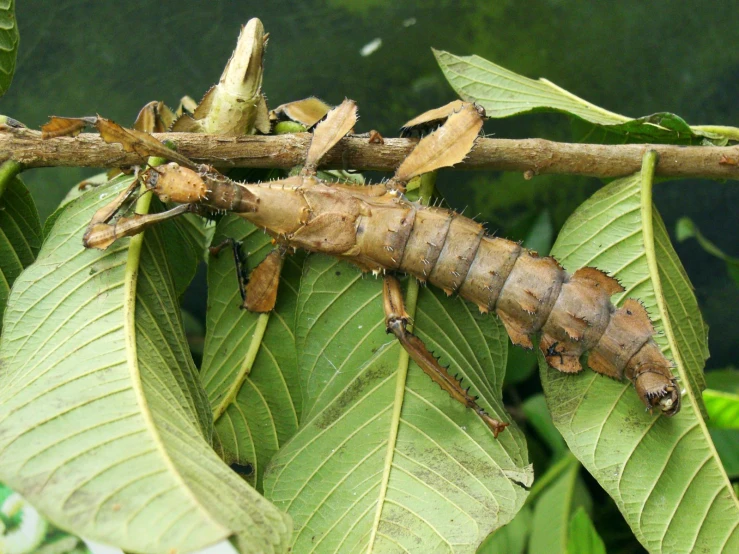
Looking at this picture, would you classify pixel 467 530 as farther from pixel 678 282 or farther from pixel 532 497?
pixel 532 497

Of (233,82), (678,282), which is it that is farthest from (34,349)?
(678,282)

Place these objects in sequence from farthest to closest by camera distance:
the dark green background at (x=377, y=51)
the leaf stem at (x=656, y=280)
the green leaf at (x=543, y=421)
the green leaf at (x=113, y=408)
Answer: the green leaf at (x=543, y=421) < the dark green background at (x=377, y=51) < the leaf stem at (x=656, y=280) < the green leaf at (x=113, y=408)

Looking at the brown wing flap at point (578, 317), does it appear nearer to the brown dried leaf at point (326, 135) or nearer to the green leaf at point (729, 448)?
the brown dried leaf at point (326, 135)

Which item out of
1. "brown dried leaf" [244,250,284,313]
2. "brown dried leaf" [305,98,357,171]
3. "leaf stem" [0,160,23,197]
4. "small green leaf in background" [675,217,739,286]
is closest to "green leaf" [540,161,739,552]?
"brown dried leaf" [305,98,357,171]

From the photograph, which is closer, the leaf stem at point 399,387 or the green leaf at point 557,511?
the leaf stem at point 399,387

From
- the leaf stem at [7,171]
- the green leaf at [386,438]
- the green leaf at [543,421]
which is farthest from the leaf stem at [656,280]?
the leaf stem at [7,171]

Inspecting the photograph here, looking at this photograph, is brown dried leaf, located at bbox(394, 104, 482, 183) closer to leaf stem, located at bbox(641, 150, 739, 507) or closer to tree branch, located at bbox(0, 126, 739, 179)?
tree branch, located at bbox(0, 126, 739, 179)

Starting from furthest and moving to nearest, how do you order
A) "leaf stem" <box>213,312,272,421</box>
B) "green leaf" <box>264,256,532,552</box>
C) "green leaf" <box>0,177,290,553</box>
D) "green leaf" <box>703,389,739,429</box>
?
"green leaf" <box>703,389,739,429</box>, "leaf stem" <box>213,312,272,421</box>, "green leaf" <box>264,256,532,552</box>, "green leaf" <box>0,177,290,553</box>
